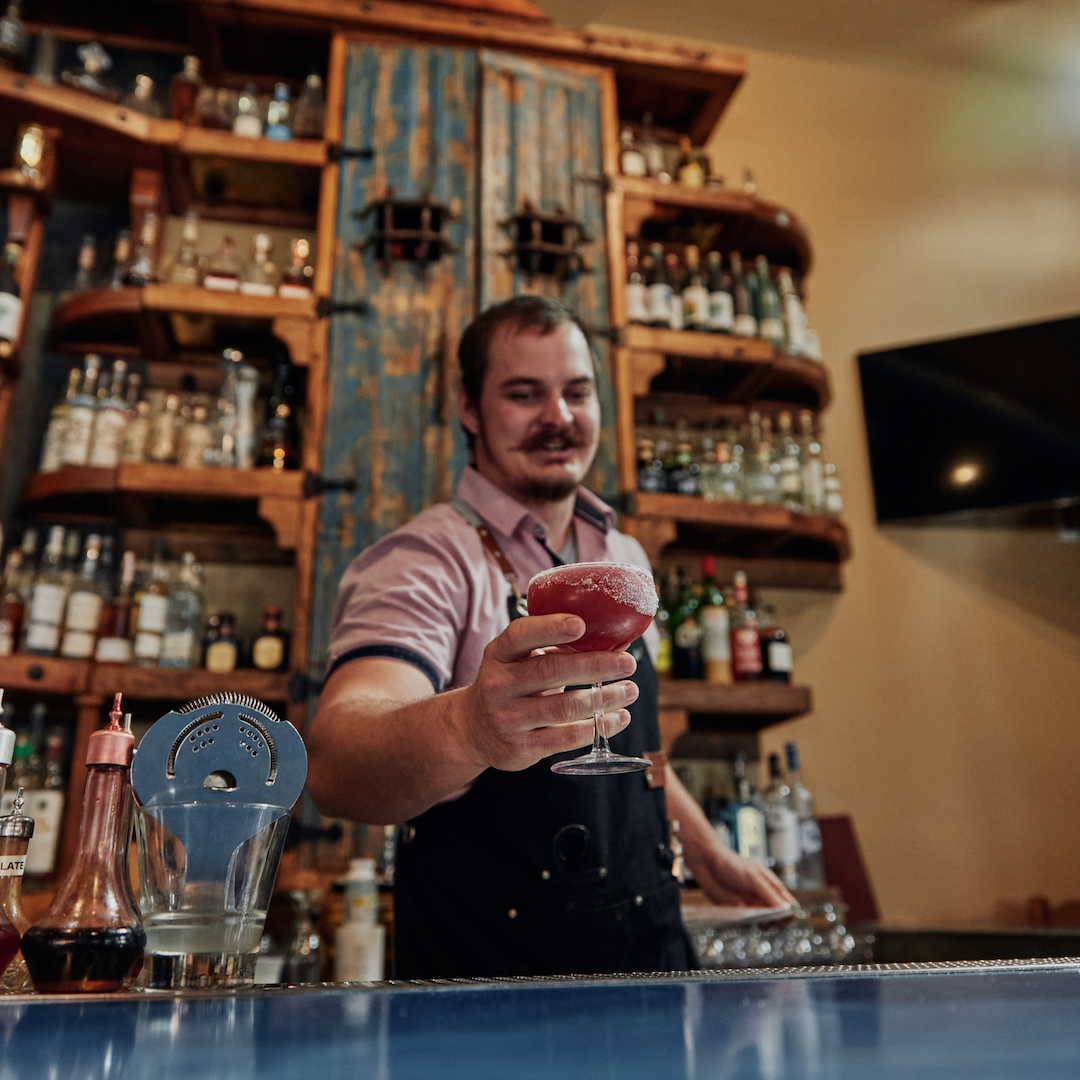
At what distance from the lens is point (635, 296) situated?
119 inches

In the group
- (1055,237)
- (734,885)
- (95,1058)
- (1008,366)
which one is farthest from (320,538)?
(1055,237)

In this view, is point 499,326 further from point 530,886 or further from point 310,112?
point 310,112

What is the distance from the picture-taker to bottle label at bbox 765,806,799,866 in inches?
106

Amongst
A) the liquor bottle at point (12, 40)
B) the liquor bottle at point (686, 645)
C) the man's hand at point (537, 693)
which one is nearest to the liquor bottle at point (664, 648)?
the liquor bottle at point (686, 645)

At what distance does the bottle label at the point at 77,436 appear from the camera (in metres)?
2.61

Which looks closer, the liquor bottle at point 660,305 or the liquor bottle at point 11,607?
the liquor bottle at point 11,607

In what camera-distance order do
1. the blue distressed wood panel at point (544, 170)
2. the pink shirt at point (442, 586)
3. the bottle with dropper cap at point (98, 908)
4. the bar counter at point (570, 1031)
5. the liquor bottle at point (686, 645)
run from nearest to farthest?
1. the bar counter at point (570, 1031)
2. the bottle with dropper cap at point (98, 908)
3. the pink shirt at point (442, 586)
4. the liquor bottle at point (686, 645)
5. the blue distressed wood panel at point (544, 170)

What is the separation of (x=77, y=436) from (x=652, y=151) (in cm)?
207

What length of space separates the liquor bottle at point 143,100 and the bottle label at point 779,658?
96.4 inches

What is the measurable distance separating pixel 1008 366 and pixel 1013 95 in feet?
4.98

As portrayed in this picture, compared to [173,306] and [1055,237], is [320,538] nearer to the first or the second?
[173,306]

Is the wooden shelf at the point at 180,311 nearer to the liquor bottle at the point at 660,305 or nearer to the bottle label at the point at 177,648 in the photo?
the bottle label at the point at 177,648

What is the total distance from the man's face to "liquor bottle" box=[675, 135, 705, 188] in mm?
1735

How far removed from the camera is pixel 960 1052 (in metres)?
0.53
